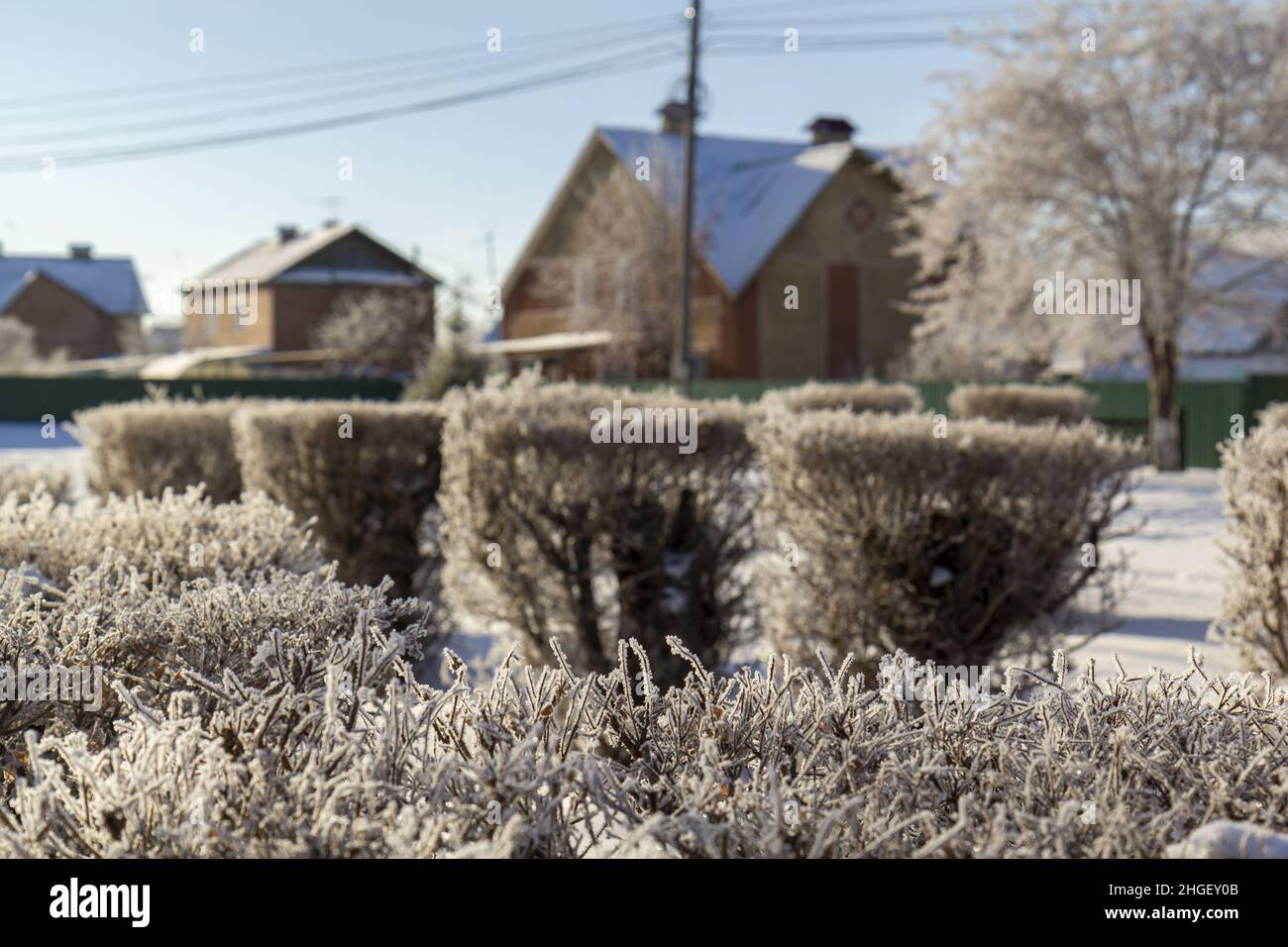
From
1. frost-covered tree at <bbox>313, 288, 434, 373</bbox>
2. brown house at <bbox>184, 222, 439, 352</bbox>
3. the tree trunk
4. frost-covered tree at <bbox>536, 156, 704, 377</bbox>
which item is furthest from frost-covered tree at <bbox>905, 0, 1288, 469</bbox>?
brown house at <bbox>184, 222, 439, 352</bbox>

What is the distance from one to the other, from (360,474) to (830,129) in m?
38.3

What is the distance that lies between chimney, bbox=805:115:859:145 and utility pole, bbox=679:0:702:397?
20.2m

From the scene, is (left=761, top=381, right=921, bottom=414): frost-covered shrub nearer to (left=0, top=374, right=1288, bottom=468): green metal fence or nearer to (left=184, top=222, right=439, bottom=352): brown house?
(left=0, top=374, right=1288, bottom=468): green metal fence

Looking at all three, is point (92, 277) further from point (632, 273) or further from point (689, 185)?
point (689, 185)

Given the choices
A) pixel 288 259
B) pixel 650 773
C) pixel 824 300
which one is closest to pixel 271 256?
pixel 288 259

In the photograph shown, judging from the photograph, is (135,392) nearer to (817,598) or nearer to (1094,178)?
(1094,178)

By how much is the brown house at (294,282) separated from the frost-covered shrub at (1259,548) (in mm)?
49144

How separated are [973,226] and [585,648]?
21.9m

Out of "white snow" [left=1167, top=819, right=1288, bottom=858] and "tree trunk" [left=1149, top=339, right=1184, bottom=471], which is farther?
"tree trunk" [left=1149, top=339, right=1184, bottom=471]

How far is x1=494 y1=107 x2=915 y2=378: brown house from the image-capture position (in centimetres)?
3888

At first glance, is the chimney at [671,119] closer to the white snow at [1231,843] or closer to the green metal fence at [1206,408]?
the green metal fence at [1206,408]

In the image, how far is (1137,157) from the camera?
2498 centimetres

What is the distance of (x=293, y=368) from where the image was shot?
187 ft
